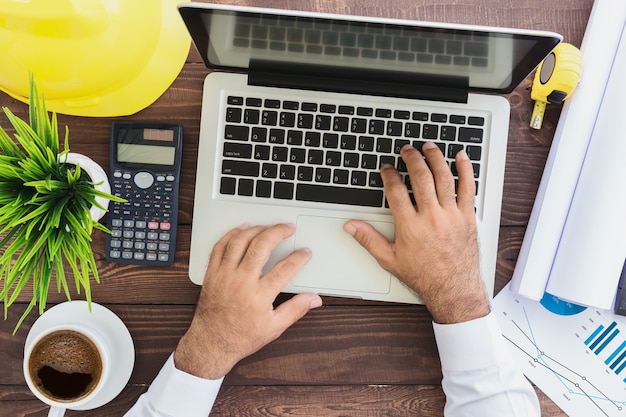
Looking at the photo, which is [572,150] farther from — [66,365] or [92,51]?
[66,365]

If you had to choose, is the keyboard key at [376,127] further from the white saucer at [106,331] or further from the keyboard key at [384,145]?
the white saucer at [106,331]

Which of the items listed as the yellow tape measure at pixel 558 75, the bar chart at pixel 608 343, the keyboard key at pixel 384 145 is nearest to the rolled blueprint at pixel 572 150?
the yellow tape measure at pixel 558 75

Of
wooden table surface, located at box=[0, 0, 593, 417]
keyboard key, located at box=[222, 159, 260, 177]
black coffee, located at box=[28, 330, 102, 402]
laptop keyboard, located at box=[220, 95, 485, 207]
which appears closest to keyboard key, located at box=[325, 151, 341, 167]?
laptop keyboard, located at box=[220, 95, 485, 207]

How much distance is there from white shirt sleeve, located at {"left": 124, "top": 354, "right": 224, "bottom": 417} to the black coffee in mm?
78

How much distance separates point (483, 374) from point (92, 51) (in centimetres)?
66

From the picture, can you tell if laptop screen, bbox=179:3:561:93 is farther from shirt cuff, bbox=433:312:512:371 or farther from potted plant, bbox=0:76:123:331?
shirt cuff, bbox=433:312:512:371

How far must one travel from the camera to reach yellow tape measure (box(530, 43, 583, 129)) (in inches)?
28.0

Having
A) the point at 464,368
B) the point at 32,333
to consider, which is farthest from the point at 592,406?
the point at 32,333

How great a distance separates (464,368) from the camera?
735 mm

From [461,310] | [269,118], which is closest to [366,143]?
[269,118]

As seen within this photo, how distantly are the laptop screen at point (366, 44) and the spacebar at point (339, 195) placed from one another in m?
0.17

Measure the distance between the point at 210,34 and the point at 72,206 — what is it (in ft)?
0.87

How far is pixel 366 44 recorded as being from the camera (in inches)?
24.9

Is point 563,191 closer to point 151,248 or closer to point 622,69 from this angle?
point 622,69
